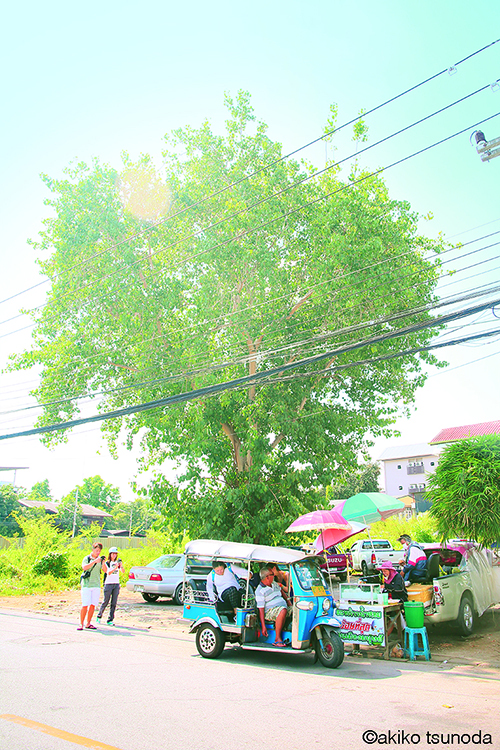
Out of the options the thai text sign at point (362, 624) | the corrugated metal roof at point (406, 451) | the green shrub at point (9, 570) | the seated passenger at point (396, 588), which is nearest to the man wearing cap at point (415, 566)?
the seated passenger at point (396, 588)

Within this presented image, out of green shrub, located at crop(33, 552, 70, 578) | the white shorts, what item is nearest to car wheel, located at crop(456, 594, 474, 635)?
the white shorts

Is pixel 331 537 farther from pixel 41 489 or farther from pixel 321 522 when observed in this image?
pixel 41 489

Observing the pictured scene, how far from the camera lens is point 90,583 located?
Answer: 1279 centimetres

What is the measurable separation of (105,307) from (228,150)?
6503 millimetres

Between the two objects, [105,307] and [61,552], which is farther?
[61,552]

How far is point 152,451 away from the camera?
18688mm

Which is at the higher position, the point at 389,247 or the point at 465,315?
the point at 389,247

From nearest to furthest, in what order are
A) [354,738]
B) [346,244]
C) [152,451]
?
1. [354,738]
2. [346,244]
3. [152,451]

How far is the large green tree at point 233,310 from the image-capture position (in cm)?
1658

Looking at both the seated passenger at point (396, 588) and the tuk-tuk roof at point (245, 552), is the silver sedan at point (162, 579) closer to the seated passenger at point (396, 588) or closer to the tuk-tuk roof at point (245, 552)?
the tuk-tuk roof at point (245, 552)

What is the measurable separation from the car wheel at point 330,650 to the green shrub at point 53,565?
16237mm

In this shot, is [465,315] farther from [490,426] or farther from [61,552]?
[490,426]

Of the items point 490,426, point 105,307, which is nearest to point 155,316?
point 105,307

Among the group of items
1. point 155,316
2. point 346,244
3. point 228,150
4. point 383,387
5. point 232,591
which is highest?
point 228,150
